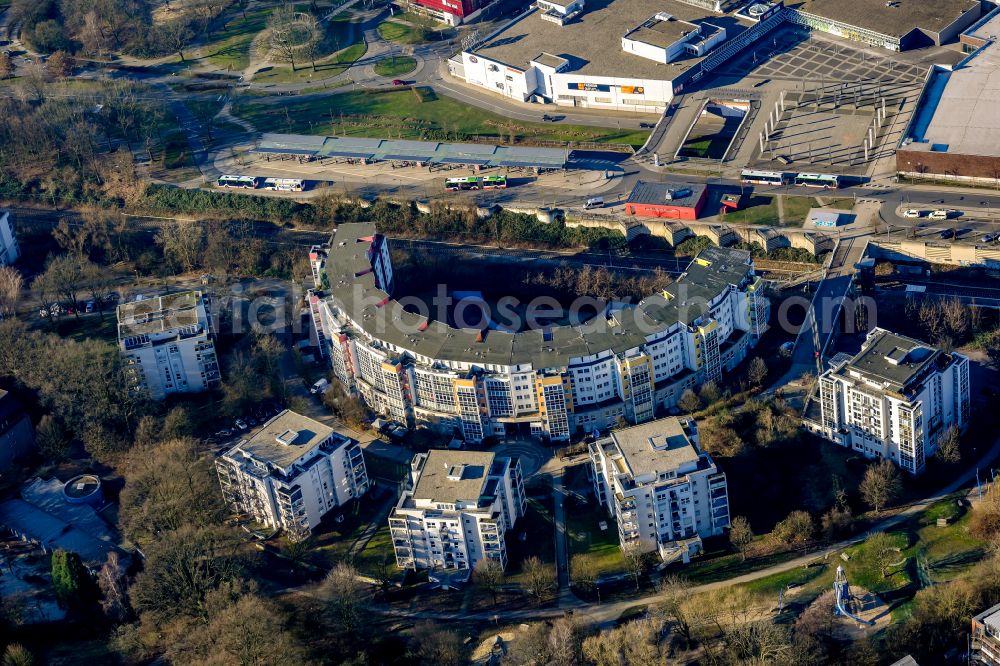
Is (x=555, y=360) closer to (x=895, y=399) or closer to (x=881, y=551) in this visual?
(x=895, y=399)

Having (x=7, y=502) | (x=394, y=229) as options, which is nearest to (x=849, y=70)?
(x=394, y=229)

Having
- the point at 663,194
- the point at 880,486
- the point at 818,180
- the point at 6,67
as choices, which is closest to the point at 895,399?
the point at 880,486

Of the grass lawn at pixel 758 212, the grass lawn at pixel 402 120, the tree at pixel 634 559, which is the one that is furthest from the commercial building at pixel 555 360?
the grass lawn at pixel 402 120

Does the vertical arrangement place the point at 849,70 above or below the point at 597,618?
above

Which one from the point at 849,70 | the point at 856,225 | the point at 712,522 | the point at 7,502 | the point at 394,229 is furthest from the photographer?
the point at 849,70

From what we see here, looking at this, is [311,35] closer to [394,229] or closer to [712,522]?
[394,229]
